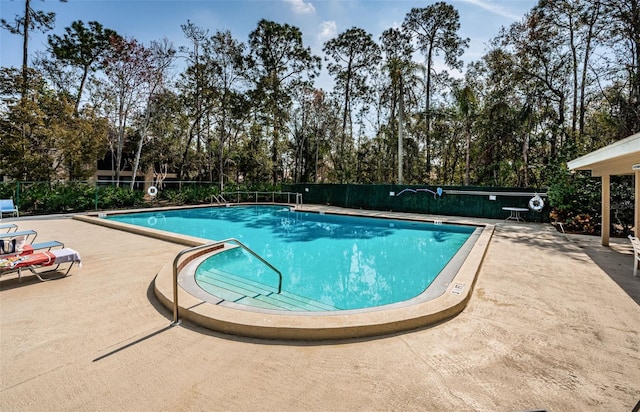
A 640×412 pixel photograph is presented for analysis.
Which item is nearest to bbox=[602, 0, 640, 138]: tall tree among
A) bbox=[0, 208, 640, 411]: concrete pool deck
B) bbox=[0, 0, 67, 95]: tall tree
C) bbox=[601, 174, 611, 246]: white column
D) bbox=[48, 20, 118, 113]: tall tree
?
bbox=[601, 174, 611, 246]: white column

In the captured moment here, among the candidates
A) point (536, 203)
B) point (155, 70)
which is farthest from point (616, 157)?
point (155, 70)

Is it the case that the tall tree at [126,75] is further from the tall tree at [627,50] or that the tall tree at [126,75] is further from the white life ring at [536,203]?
the tall tree at [627,50]

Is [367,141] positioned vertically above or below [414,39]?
below

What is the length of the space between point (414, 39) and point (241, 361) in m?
19.8

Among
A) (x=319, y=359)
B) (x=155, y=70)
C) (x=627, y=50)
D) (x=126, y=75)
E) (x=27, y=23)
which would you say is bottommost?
(x=319, y=359)

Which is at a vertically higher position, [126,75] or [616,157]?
[126,75]

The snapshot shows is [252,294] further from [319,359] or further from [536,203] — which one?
[536,203]

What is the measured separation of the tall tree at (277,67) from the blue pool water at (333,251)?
26.9ft

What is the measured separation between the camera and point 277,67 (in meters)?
18.8

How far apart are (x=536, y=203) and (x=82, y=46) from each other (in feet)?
73.1

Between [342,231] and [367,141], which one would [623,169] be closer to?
[342,231]

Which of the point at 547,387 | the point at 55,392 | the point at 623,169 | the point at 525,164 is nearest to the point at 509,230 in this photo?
the point at 623,169

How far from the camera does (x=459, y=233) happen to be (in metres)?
9.09

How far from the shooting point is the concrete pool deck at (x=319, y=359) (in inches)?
69.4
